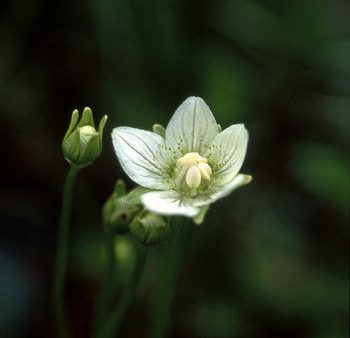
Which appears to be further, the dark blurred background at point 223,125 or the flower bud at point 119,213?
the dark blurred background at point 223,125

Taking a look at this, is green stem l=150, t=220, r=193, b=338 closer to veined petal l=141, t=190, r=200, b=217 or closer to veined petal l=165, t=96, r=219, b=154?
veined petal l=141, t=190, r=200, b=217

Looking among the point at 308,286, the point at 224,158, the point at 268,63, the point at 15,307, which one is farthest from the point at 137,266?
the point at 268,63

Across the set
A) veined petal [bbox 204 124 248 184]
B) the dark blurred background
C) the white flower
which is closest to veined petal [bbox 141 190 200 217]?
the white flower

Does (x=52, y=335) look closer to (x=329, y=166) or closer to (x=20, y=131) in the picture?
(x=20, y=131)

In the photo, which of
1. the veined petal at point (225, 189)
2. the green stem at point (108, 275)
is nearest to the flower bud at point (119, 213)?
the green stem at point (108, 275)

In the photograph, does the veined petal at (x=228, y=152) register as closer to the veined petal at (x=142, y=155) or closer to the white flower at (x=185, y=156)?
the white flower at (x=185, y=156)
